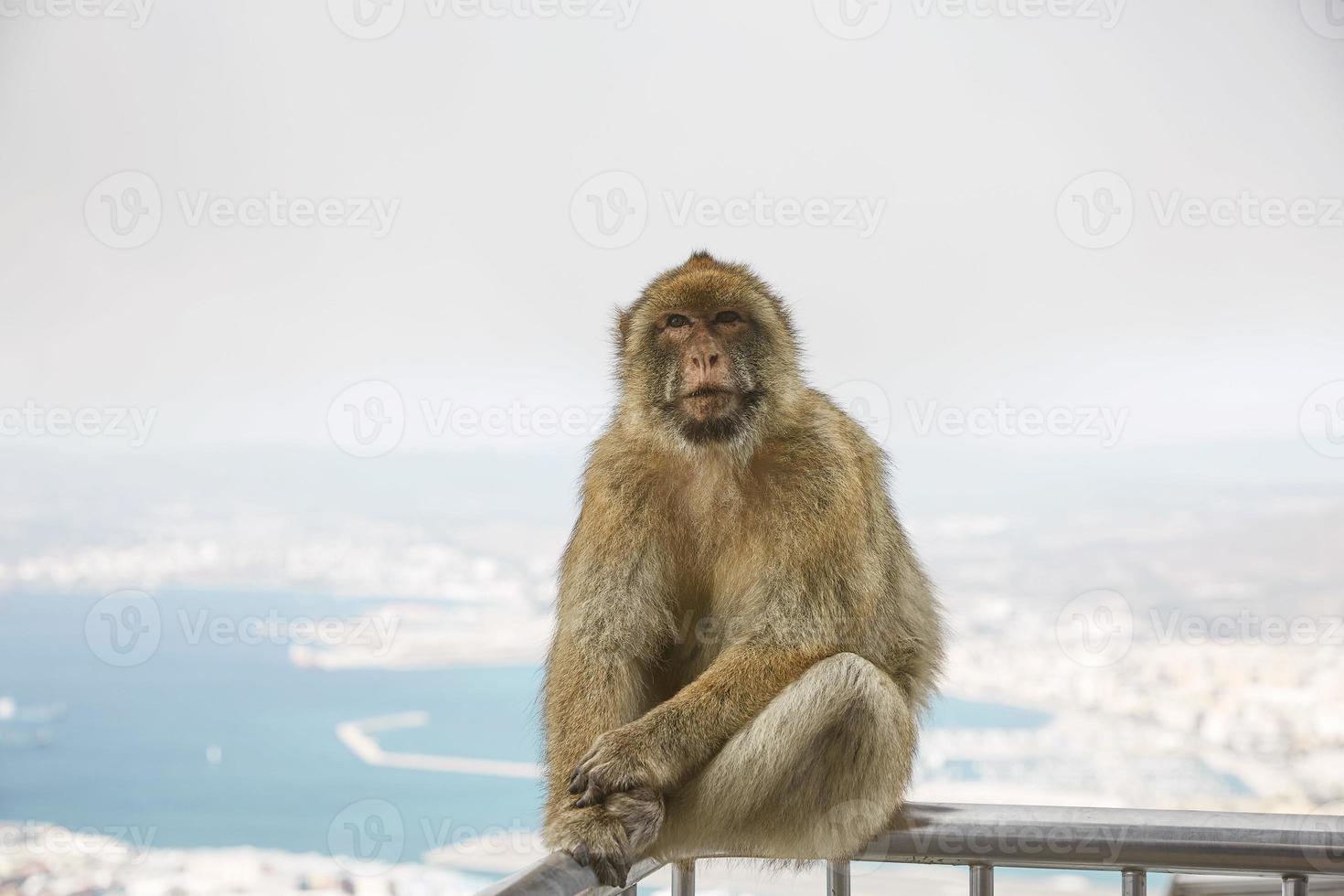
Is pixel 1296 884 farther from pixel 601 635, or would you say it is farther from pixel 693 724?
pixel 601 635

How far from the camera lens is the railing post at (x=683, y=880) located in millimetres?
1804

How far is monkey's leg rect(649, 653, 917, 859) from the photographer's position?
1963 millimetres

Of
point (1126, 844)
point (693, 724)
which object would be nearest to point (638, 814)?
point (693, 724)

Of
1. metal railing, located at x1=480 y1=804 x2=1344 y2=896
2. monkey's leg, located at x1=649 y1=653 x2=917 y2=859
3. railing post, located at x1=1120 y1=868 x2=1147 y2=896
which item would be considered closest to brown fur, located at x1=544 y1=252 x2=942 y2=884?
monkey's leg, located at x1=649 y1=653 x2=917 y2=859

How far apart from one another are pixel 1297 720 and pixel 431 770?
4432 millimetres

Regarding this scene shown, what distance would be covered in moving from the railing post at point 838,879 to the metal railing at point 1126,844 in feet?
0.27

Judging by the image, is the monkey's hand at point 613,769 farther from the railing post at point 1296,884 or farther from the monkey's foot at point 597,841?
the railing post at point 1296,884

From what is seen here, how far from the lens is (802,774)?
1.98 m

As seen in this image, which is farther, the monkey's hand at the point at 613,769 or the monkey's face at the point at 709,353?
the monkey's face at the point at 709,353

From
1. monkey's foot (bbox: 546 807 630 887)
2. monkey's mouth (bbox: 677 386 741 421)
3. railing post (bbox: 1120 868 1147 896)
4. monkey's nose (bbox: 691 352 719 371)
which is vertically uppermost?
monkey's nose (bbox: 691 352 719 371)

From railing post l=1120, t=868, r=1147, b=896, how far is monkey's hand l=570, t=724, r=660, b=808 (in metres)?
0.73

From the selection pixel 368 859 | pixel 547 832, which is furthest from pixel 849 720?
pixel 368 859

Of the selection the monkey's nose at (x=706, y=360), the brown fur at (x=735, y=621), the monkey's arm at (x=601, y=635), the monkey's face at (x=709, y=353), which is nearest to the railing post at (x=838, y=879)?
the brown fur at (x=735, y=621)

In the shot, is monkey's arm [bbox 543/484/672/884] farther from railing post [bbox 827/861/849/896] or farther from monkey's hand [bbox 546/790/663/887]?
railing post [bbox 827/861/849/896]
